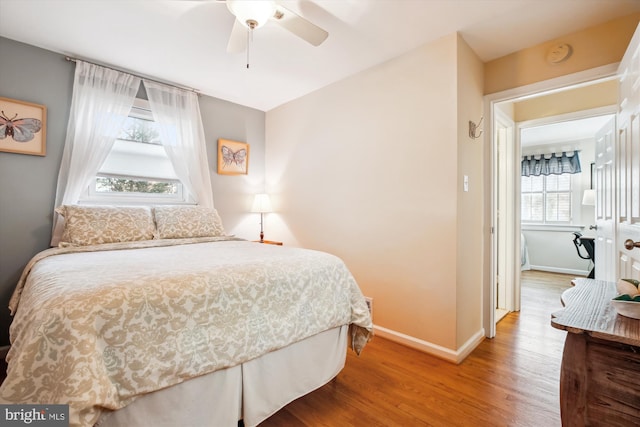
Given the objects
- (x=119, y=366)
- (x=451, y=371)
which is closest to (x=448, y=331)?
(x=451, y=371)

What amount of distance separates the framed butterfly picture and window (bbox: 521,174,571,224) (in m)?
5.61

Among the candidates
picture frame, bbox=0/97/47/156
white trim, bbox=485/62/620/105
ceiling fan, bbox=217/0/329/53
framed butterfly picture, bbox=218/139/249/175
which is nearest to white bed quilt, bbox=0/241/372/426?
picture frame, bbox=0/97/47/156

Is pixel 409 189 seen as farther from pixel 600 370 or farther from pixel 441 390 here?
pixel 600 370

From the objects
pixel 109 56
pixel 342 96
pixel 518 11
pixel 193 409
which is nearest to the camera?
pixel 193 409

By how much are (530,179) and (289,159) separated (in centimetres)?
519

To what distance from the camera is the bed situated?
93 cm

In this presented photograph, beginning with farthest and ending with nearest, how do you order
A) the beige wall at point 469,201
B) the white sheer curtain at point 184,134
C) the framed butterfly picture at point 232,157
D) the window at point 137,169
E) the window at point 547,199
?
the window at point 547,199 → the framed butterfly picture at point 232,157 → the white sheer curtain at point 184,134 → the window at point 137,169 → the beige wall at point 469,201

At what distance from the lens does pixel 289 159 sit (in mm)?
3691

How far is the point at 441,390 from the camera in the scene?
183 cm

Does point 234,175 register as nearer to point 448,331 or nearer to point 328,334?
point 328,334

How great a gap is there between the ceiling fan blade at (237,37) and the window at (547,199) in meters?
6.20

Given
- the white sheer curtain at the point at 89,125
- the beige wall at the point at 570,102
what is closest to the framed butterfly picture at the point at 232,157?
the white sheer curtain at the point at 89,125

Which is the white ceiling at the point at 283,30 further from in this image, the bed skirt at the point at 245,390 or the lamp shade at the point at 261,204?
the bed skirt at the point at 245,390

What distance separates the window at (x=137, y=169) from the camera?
284 centimetres
